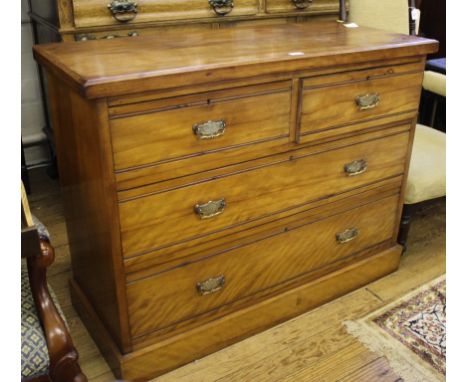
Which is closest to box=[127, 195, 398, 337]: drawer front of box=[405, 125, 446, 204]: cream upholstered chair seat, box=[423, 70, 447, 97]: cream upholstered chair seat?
box=[405, 125, 446, 204]: cream upholstered chair seat

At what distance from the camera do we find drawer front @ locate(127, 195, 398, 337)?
5.15 ft

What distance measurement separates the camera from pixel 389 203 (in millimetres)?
2070

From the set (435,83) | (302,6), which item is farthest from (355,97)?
(435,83)

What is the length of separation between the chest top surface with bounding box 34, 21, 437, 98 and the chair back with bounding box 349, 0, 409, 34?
0.40 metres

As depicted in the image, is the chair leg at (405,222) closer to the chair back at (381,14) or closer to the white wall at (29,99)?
the chair back at (381,14)

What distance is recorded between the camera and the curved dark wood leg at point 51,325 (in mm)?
1150

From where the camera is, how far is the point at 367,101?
5.77ft

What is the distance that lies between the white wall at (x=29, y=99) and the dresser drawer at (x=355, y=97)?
1.70m

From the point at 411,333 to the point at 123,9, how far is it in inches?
63.6

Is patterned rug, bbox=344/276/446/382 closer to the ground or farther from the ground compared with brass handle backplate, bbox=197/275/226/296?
closer to the ground

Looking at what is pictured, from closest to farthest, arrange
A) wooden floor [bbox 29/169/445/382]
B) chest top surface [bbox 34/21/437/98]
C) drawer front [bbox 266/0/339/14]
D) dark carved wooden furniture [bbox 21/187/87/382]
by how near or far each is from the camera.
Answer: dark carved wooden furniture [bbox 21/187/87/382] → chest top surface [bbox 34/21/437/98] → wooden floor [bbox 29/169/445/382] → drawer front [bbox 266/0/339/14]

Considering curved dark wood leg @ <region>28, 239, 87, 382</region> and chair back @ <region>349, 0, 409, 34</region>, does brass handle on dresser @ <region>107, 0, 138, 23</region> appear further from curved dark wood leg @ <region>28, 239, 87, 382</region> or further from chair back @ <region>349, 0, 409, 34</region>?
curved dark wood leg @ <region>28, 239, 87, 382</region>
